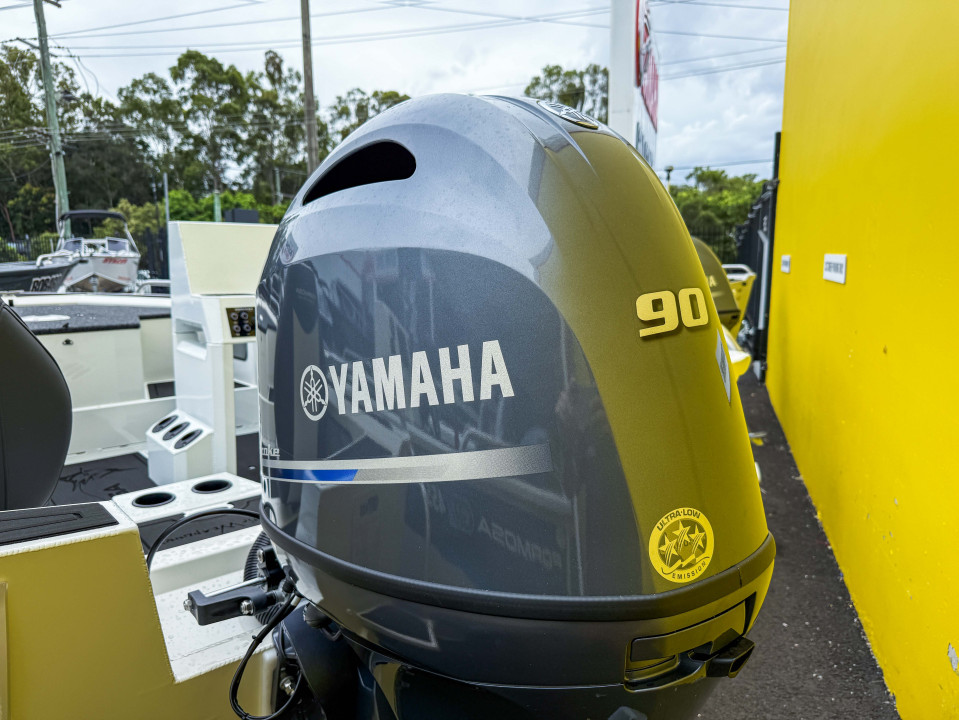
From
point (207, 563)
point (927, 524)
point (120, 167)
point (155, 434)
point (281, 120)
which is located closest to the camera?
point (207, 563)

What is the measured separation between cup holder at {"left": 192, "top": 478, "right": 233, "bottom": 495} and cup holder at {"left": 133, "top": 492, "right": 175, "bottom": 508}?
90 millimetres

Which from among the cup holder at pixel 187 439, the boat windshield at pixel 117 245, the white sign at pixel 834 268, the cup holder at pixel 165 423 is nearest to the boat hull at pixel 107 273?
the boat windshield at pixel 117 245

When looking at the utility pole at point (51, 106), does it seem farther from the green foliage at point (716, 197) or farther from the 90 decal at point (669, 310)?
the green foliage at point (716, 197)

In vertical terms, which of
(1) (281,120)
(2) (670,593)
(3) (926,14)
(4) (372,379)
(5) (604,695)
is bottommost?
(5) (604,695)

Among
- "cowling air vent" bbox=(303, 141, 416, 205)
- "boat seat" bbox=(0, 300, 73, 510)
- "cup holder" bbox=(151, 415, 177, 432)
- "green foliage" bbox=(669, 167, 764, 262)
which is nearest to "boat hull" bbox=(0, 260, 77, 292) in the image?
"cup holder" bbox=(151, 415, 177, 432)

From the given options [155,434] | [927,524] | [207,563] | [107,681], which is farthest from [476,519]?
[155,434]

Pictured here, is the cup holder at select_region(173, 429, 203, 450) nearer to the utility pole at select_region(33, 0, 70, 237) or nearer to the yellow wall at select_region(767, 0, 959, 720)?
the utility pole at select_region(33, 0, 70, 237)

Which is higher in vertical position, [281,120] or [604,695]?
[281,120]

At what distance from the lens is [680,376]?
0.73 meters

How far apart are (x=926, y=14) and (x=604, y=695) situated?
6.12ft

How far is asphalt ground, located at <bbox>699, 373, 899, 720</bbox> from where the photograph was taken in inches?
72.4

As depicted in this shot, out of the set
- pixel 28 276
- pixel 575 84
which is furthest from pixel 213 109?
pixel 28 276

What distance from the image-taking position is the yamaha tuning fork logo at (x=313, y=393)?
2.72ft

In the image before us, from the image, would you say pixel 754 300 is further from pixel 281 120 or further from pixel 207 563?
pixel 281 120
